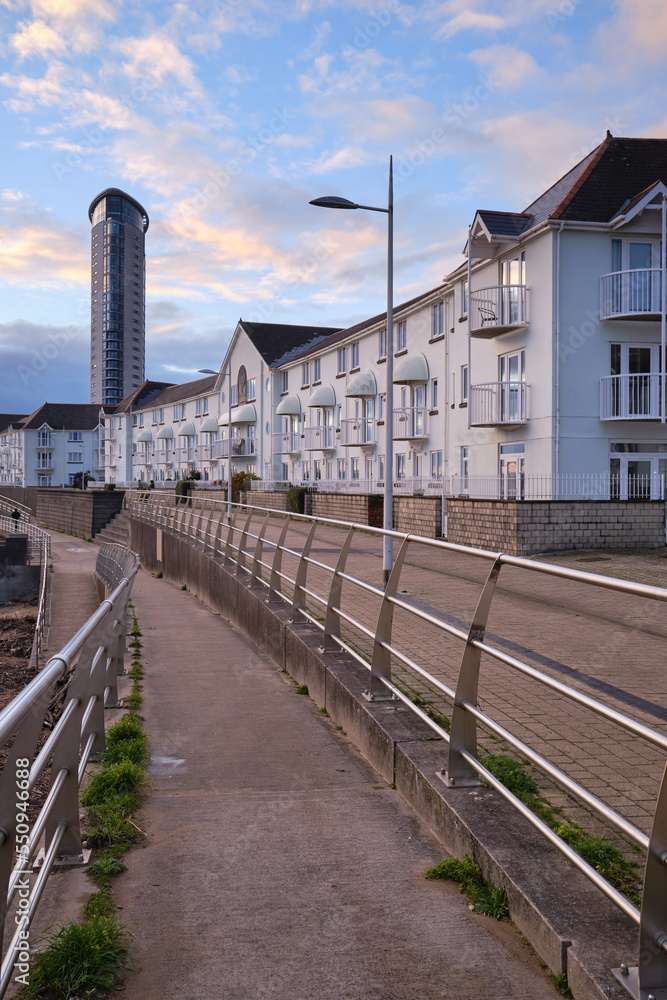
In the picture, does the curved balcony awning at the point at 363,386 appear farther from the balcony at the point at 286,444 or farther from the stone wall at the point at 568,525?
the stone wall at the point at 568,525

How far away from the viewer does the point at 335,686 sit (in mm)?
6535

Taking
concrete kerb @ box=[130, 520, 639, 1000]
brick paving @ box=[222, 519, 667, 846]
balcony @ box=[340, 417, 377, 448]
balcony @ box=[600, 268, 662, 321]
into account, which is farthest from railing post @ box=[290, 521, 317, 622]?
balcony @ box=[340, 417, 377, 448]

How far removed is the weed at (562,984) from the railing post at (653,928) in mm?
314

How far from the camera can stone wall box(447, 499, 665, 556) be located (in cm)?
1816

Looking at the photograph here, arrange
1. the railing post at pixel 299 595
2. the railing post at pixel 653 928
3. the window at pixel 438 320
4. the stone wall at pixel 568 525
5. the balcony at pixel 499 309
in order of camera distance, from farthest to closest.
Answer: the window at pixel 438 320
the balcony at pixel 499 309
the stone wall at pixel 568 525
the railing post at pixel 299 595
the railing post at pixel 653 928

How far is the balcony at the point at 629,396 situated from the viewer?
76.2 ft

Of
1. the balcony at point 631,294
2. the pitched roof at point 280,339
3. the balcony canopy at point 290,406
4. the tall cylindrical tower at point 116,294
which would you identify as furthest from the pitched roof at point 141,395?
the tall cylindrical tower at point 116,294

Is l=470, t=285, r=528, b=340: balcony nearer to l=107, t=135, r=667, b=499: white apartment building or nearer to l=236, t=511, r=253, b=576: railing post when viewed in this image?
l=107, t=135, r=667, b=499: white apartment building

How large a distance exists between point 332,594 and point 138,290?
176m

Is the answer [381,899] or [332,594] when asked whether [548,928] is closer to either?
[381,899]

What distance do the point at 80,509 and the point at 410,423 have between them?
26.7 meters

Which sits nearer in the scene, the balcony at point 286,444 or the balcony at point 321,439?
the balcony at point 321,439

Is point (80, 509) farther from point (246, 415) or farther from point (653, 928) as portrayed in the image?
point (653, 928)

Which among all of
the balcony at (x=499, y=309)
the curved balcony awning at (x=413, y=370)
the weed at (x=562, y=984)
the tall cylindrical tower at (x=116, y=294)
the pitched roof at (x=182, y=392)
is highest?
the tall cylindrical tower at (x=116, y=294)
